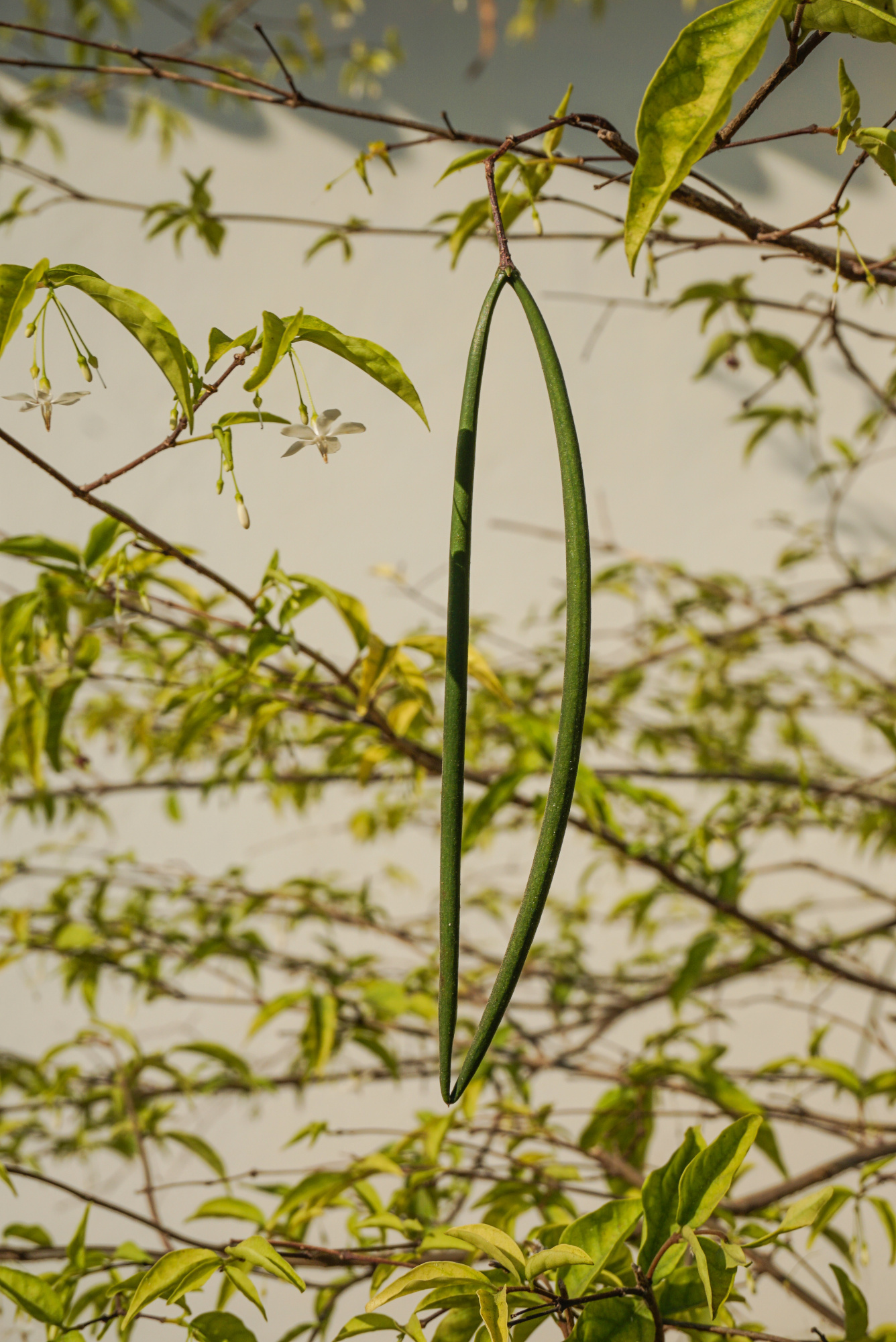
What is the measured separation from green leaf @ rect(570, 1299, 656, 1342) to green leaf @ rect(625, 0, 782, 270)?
0.33 m

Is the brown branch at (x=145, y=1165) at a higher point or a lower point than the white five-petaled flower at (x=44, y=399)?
lower

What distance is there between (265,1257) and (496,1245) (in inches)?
3.3

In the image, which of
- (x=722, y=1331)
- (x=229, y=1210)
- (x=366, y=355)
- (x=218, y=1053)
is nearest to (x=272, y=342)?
(x=366, y=355)

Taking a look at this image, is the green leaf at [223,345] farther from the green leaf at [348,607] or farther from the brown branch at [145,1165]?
the brown branch at [145,1165]

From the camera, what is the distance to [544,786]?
5.30ft

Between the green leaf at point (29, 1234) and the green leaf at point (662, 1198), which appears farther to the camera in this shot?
the green leaf at point (29, 1234)

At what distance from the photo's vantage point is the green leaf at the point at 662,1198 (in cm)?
32

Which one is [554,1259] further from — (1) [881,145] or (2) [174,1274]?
(1) [881,145]

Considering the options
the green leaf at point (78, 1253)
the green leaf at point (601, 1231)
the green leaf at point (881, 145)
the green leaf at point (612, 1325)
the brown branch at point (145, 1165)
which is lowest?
the brown branch at point (145, 1165)

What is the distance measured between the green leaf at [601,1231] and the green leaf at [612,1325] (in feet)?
0.04

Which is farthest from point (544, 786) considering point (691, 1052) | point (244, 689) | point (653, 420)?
point (244, 689)

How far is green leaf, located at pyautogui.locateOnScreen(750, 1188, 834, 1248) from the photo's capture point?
0.99 feet

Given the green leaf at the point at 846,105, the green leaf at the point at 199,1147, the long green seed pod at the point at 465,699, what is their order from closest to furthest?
the long green seed pod at the point at 465,699 → the green leaf at the point at 846,105 → the green leaf at the point at 199,1147

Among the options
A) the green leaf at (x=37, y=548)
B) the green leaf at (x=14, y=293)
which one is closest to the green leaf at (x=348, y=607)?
the green leaf at (x=37, y=548)
